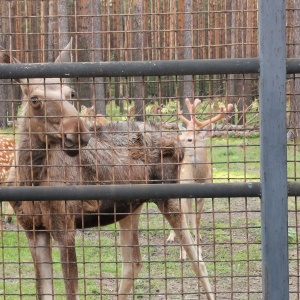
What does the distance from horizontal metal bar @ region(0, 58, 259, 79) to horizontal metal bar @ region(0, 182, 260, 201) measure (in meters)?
0.57

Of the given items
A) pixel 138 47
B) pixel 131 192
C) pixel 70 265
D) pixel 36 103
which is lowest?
pixel 70 265

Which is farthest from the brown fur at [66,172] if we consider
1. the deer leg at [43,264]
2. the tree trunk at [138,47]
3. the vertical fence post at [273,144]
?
the vertical fence post at [273,144]

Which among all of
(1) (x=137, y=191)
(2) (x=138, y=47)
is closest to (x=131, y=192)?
(1) (x=137, y=191)

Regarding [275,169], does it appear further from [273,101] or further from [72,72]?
[72,72]

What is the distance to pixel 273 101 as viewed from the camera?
125 inches

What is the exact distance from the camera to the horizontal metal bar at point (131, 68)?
10.8 ft

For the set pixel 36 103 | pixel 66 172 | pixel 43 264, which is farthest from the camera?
pixel 43 264

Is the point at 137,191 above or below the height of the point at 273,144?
below

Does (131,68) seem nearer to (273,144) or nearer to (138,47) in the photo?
(273,144)

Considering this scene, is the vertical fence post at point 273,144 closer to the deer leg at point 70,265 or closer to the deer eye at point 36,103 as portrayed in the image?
the deer leg at point 70,265

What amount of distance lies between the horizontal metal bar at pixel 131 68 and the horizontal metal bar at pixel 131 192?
565 millimetres

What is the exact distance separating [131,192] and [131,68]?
0.62m

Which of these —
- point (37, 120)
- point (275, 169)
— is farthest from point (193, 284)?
point (275, 169)

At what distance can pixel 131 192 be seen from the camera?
11.0 feet
